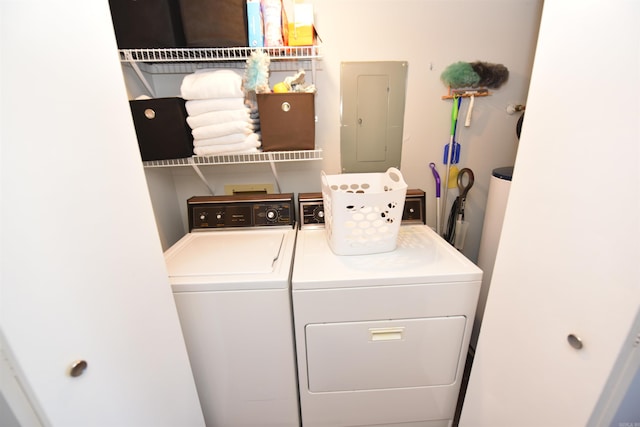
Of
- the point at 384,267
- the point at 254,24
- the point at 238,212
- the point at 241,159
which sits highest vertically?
the point at 254,24

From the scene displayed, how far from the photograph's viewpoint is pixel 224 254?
120 centimetres

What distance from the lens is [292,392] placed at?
118 cm

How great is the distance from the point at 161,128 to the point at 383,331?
56.6 inches

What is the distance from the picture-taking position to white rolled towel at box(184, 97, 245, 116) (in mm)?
1211

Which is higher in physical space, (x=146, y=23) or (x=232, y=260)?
(x=146, y=23)

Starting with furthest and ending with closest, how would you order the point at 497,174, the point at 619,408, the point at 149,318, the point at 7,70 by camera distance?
the point at 497,174, the point at 149,318, the point at 619,408, the point at 7,70

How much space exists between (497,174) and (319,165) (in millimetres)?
1078

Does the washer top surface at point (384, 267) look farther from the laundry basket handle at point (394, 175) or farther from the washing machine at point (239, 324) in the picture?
the laundry basket handle at point (394, 175)

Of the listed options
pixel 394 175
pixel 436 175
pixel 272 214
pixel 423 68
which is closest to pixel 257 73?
pixel 272 214

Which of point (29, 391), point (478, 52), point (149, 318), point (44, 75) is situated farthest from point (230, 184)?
point (478, 52)

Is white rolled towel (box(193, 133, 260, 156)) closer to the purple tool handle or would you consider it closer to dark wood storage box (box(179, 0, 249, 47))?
dark wood storage box (box(179, 0, 249, 47))

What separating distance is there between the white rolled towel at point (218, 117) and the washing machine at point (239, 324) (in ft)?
2.05

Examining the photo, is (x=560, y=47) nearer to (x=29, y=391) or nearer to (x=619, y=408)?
(x=619, y=408)

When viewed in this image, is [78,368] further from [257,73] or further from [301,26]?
[301,26]
